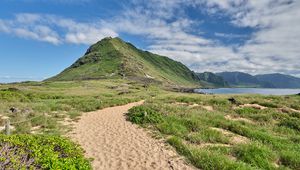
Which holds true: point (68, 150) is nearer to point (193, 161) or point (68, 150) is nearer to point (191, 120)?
point (193, 161)

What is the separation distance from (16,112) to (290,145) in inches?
893

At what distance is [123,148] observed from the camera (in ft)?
46.4

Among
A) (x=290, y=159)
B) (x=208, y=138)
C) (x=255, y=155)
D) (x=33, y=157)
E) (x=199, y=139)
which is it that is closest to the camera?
(x=33, y=157)

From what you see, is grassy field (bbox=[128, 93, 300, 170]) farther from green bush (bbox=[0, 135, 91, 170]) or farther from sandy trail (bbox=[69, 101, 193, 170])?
green bush (bbox=[0, 135, 91, 170])

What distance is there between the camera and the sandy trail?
11766mm

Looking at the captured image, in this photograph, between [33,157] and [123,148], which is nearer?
[33,157]

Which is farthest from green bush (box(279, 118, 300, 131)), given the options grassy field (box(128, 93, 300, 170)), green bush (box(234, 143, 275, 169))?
green bush (box(234, 143, 275, 169))

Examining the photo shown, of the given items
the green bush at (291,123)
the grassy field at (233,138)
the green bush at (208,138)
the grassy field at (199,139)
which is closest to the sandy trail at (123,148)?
the grassy field at (199,139)

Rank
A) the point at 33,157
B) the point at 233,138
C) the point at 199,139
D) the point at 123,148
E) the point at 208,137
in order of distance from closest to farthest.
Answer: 1. the point at 33,157
2. the point at 123,148
3. the point at 199,139
4. the point at 208,137
5. the point at 233,138

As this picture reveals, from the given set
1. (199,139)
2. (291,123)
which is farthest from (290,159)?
(291,123)

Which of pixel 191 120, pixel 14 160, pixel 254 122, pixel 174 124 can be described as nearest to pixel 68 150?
pixel 14 160

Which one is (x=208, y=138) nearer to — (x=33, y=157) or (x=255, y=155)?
(x=255, y=155)

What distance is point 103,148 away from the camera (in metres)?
14.0

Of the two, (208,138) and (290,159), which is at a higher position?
(208,138)
